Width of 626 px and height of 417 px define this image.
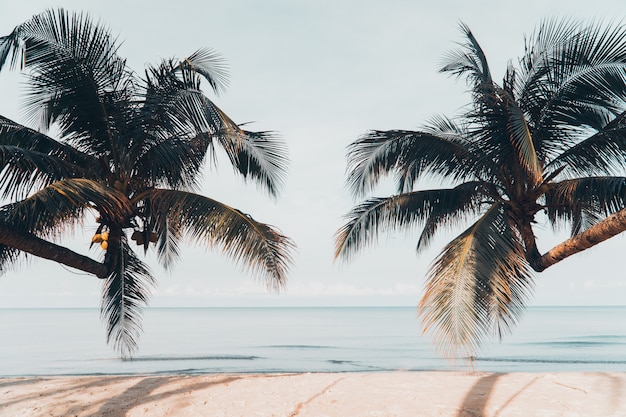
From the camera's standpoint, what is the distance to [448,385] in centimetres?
838

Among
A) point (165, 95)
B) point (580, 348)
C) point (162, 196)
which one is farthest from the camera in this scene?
point (580, 348)

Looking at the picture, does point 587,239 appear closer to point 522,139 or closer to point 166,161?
point 522,139

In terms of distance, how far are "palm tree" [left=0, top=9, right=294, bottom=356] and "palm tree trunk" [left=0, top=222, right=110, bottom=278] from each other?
2 centimetres

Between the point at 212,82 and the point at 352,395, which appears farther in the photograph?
the point at 212,82

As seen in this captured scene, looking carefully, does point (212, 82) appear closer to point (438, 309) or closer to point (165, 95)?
point (165, 95)

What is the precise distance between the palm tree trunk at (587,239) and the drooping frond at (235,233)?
13.3 ft

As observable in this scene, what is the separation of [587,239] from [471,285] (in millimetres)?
1827

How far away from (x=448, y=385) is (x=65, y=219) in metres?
Result: 6.46

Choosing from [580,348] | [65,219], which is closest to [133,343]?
[65,219]

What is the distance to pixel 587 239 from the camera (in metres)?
7.55

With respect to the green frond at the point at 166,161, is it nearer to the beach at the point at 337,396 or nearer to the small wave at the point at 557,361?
the beach at the point at 337,396

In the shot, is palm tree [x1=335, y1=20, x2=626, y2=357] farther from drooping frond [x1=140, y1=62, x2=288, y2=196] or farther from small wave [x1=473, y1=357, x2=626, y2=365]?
small wave [x1=473, y1=357, x2=626, y2=365]

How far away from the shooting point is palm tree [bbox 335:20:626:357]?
7.65 metres

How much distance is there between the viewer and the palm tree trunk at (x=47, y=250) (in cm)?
706
